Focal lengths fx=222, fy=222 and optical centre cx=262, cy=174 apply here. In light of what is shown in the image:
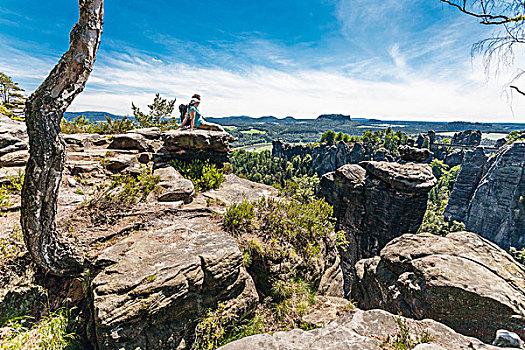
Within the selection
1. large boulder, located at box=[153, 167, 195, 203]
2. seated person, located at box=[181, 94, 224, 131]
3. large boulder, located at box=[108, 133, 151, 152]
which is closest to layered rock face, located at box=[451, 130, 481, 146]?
seated person, located at box=[181, 94, 224, 131]

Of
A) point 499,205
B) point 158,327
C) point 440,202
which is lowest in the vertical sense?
point 440,202

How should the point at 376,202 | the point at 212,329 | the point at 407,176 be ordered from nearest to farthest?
the point at 212,329, the point at 407,176, the point at 376,202

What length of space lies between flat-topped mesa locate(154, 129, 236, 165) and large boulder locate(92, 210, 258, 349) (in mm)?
4611

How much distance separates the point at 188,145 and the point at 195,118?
194cm

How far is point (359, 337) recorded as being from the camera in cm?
341

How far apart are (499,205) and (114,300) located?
72.1 m

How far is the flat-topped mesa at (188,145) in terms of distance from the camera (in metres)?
9.59

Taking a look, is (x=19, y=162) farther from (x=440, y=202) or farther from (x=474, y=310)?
(x=440, y=202)

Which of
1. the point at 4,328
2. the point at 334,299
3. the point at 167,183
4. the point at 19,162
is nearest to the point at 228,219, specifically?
the point at 167,183

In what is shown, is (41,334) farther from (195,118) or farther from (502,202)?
(502,202)

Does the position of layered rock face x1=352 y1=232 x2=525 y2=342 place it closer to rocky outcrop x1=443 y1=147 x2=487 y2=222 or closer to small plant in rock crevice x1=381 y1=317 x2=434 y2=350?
small plant in rock crevice x1=381 y1=317 x2=434 y2=350

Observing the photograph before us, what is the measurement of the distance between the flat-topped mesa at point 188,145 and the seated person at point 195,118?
1119 mm

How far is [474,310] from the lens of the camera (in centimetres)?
523

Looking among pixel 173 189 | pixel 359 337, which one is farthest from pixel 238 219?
pixel 359 337
